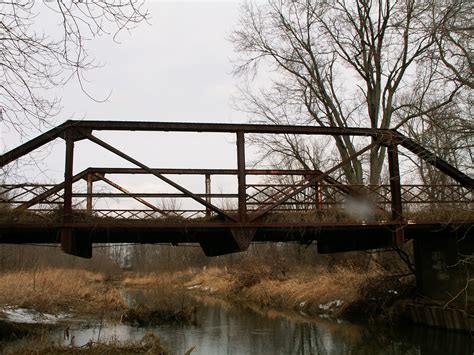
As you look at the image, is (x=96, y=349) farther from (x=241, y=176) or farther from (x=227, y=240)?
(x=241, y=176)

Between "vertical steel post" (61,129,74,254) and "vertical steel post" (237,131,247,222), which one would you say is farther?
"vertical steel post" (237,131,247,222)

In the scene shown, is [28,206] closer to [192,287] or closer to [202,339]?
[202,339]

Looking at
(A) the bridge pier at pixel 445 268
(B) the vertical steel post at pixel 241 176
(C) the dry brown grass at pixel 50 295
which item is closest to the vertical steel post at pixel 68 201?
(B) the vertical steel post at pixel 241 176

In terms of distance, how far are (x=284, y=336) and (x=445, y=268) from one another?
5.77 m

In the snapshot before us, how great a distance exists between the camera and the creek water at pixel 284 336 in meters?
14.5

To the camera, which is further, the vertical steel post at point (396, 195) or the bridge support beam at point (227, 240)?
the vertical steel post at point (396, 195)

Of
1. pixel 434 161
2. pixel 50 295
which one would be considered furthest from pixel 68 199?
pixel 50 295

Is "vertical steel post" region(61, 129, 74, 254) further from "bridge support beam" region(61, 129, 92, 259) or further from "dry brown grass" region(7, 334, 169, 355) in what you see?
"dry brown grass" region(7, 334, 169, 355)

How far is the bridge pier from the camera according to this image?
1520 centimetres

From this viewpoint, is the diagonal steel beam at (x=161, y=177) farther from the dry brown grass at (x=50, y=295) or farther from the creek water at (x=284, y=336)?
the dry brown grass at (x=50, y=295)

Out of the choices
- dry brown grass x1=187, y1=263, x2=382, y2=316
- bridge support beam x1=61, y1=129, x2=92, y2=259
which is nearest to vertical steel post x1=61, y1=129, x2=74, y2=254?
bridge support beam x1=61, y1=129, x2=92, y2=259

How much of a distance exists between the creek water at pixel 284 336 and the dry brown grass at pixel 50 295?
10.7 ft

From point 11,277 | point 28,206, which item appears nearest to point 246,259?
point 11,277

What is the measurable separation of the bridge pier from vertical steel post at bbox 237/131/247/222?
23.0 ft
